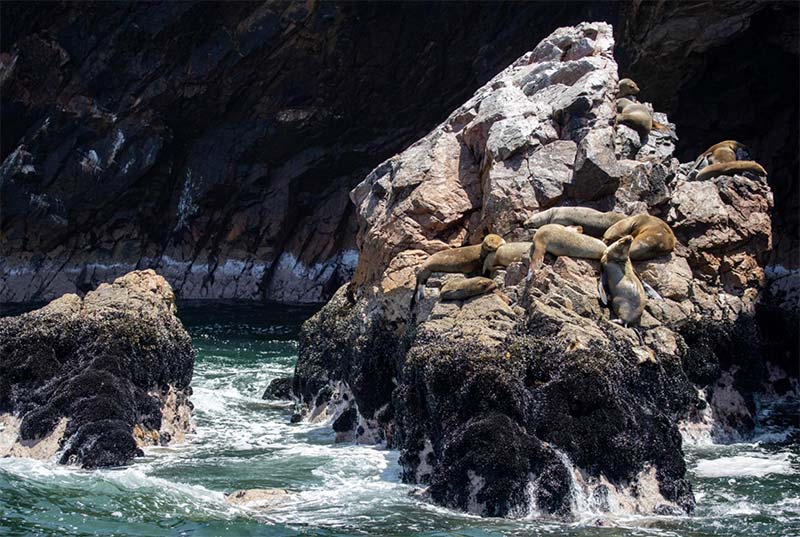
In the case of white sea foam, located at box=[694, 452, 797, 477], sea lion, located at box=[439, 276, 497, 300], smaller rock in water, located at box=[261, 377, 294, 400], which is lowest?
white sea foam, located at box=[694, 452, 797, 477]

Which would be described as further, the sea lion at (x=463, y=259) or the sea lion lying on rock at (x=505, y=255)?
the sea lion at (x=463, y=259)

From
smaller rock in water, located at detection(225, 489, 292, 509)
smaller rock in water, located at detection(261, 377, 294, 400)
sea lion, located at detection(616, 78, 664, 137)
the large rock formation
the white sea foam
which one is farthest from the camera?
smaller rock in water, located at detection(261, 377, 294, 400)

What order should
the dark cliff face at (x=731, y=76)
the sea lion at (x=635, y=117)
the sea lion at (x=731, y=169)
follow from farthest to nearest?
the dark cliff face at (x=731, y=76) < the sea lion at (x=731, y=169) < the sea lion at (x=635, y=117)

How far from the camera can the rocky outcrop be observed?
35.8 ft

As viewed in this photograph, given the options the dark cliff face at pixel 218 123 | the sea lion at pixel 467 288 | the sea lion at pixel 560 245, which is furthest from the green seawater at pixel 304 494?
the dark cliff face at pixel 218 123

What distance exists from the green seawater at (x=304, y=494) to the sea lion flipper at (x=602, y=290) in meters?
1.85

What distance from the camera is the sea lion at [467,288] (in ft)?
35.6

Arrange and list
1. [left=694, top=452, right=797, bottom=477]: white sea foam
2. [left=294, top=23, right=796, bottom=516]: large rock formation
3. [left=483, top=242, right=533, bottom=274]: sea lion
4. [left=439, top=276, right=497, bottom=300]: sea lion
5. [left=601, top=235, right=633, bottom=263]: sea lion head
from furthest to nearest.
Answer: [left=483, top=242, right=533, bottom=274]: sea lion, [left=601, top=235, right=633, bottom=263]: sea lion head, [left=439, top=276, right=497, bottom=300]: sea lion, [left=694, top=452, right=797, bottom=477]: white sea foam, [left=294, top=23, right=796, bottom=516]: large rock formation

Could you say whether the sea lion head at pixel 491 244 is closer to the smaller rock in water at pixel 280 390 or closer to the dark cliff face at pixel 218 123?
the smaller rock in water at pixel 280 390

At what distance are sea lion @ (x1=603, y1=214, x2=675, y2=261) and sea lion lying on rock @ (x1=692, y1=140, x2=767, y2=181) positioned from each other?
325 cm

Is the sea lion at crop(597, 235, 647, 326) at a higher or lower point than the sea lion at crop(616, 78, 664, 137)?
lower

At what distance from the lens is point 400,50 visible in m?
28.4

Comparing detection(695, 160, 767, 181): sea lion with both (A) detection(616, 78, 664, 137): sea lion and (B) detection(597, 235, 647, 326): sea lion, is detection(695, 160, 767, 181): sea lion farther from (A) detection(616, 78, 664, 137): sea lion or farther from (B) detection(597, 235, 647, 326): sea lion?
(B) detection(597, 235, 647, 326): sea lion

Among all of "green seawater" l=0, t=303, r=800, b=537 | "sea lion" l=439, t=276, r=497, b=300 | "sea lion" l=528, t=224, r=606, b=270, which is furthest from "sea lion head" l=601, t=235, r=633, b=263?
"green seawater" l=0, t=303, r=800, b=537
